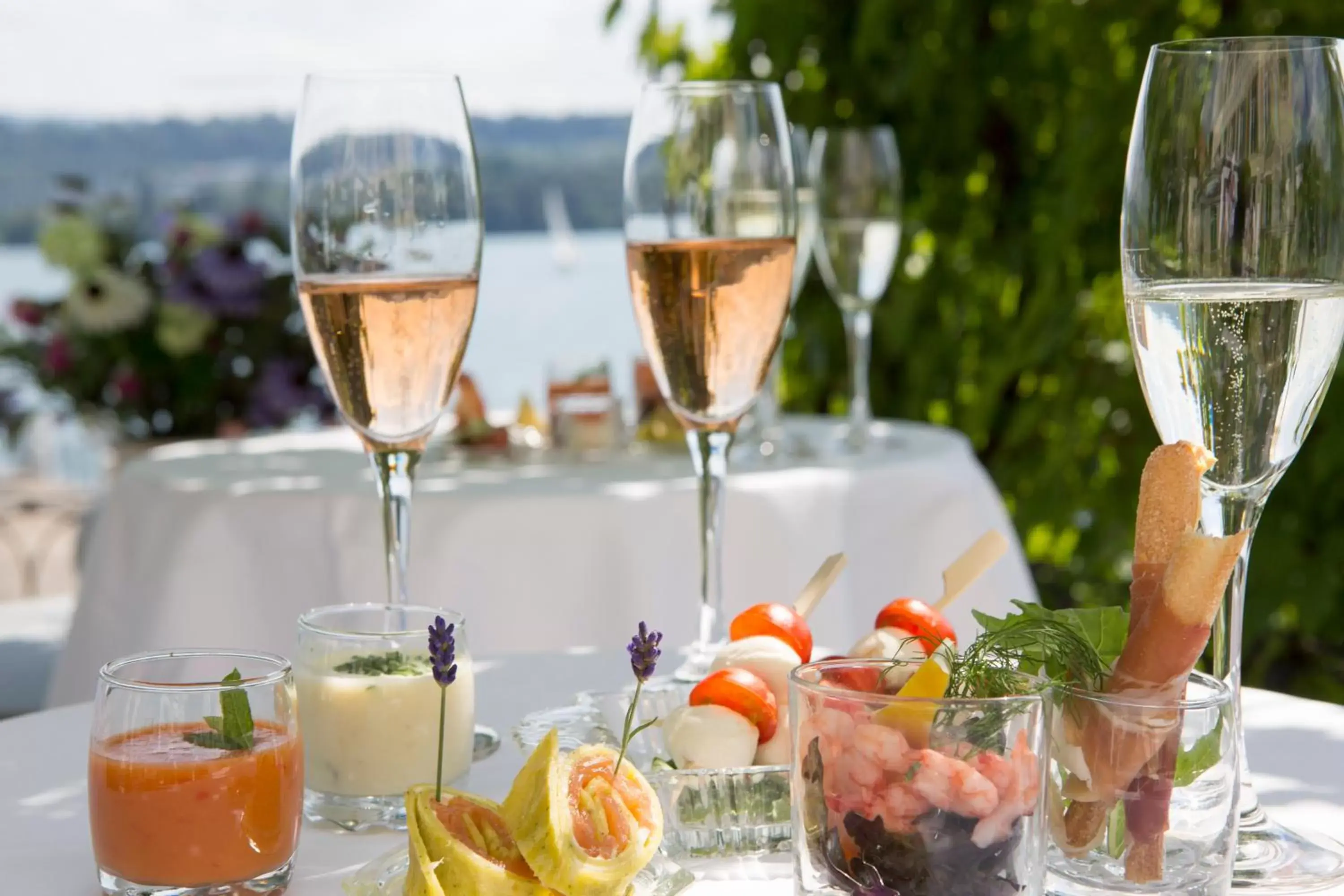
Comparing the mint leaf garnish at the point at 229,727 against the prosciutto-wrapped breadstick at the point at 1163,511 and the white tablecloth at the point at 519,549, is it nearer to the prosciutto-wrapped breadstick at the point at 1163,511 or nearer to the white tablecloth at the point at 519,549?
the prosciutto-wrapped breadstick at the point at 1163,511

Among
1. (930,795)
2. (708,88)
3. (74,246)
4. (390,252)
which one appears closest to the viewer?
(930,795)

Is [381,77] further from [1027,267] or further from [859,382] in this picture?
[1027,267]

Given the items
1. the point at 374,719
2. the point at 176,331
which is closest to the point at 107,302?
the point at 176,331

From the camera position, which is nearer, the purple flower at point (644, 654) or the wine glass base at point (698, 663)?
the purple flower at point (644, 654)

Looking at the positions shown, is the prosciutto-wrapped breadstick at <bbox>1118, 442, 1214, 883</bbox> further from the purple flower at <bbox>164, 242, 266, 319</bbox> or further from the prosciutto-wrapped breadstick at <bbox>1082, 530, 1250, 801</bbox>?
the purple flower at <bbox>164, 242, 266, 319</bbox>

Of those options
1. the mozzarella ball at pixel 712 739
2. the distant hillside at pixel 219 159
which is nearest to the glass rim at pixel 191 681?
the mozzarella ball at pixel 712 739

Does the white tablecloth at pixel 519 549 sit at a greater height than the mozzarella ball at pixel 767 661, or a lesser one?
lesser

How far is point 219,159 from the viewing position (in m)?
8.72

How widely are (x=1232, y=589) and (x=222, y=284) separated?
3086 mm

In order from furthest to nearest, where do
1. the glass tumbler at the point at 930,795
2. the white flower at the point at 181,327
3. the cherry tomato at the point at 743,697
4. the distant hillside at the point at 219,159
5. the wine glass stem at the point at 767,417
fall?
the distant hillside at the point at 219,159, the white flower at the point at 181,327, the wine glass stem at the point at 767,417, the cherry tomato at the point at 743,697, the glass tumbler at the point at 930,795

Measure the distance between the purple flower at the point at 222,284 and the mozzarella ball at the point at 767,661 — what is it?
9.27ft

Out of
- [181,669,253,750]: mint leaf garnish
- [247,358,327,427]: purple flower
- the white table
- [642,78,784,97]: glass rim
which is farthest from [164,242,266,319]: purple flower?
[181,669,253,750]: mint leaf garnish

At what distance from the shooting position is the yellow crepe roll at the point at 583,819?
0.75m

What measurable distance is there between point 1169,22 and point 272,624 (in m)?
2.31
